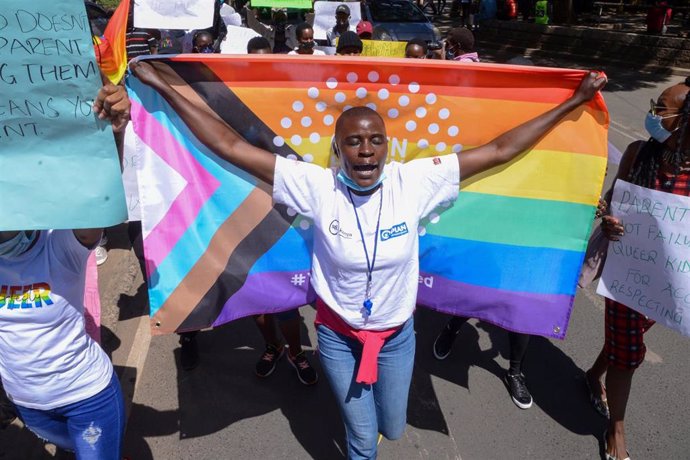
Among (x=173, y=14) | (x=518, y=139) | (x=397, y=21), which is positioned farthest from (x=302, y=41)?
(x=397, y=21)

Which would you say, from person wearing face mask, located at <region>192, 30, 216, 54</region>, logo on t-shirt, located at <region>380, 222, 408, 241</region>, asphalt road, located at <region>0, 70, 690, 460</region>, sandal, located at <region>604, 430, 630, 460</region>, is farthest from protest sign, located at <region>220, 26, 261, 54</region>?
sandal, located at <region>604, 430, 630, 460</region>

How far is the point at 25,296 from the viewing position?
1964 millimetres

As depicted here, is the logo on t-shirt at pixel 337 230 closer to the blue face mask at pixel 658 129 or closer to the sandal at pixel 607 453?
the blue face mask at pixel 658 129

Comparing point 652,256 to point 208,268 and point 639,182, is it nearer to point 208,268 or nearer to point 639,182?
point 639,182

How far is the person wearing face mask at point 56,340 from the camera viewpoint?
195 centimetres

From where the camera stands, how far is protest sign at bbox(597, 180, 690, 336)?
2.52 meters

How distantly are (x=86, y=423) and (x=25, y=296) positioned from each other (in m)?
0.60

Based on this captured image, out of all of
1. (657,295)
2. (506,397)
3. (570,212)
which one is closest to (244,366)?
(506,397)

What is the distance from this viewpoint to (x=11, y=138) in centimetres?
178

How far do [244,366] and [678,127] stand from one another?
9.79 ft

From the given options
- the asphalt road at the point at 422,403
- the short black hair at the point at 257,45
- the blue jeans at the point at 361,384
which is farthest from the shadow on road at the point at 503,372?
the short black hair at the point at 257,45

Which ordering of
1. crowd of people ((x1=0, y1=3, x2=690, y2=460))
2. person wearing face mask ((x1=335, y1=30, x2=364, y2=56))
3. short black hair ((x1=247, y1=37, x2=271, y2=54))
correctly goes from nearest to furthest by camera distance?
crowd of people ((x1=0, y1=3, x2=690, y2=460)), short black hair ((x1=247, y1=37, x2=271, y2=54)), person wearing face mask ((x1=335, y1=30, x2=364, y2=56))

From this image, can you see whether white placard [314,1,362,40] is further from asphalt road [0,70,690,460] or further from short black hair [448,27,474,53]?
asphalt road [0,70,690,460]

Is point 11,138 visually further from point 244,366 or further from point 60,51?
point 244,366
